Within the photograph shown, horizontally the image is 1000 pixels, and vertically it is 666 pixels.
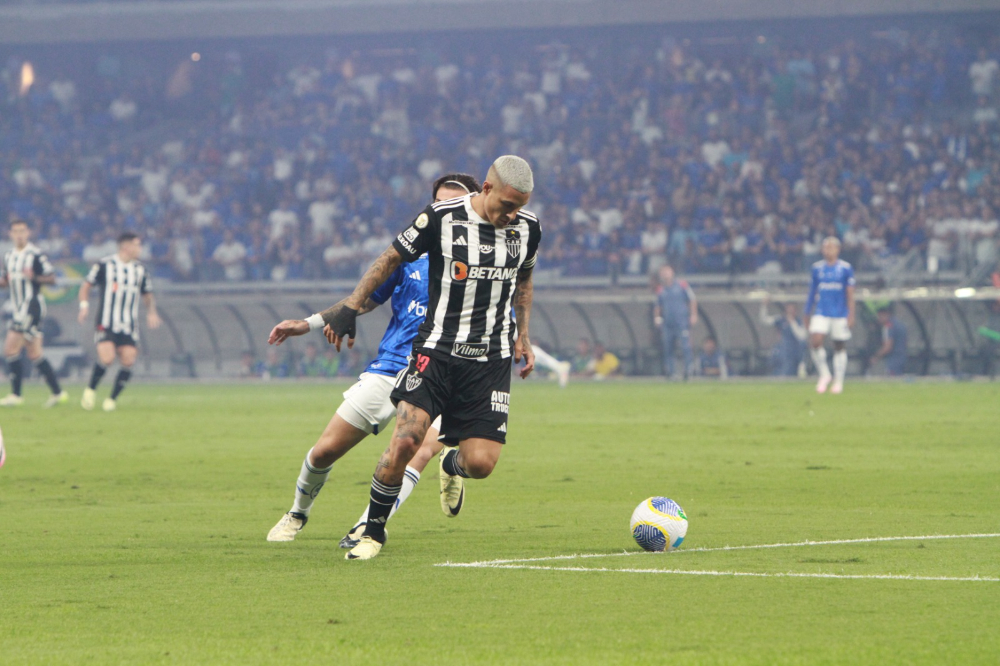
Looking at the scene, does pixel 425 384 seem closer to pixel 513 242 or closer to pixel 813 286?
pixel 513 242

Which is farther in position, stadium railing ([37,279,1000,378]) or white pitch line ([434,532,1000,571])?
stadium railing ([37,279,1000,378])

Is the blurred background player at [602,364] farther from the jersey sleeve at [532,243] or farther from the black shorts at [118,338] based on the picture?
the jersey sleeve at [532,243]

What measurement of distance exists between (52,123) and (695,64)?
18.0 metres

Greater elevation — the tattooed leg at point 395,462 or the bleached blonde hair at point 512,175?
the bleached blonde hair at point 512,175

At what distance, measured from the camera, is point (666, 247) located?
99.9 ft

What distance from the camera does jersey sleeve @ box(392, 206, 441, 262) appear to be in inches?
254

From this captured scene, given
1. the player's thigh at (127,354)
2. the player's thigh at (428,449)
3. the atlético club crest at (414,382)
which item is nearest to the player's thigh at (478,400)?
the atlético club crest at (414,382)

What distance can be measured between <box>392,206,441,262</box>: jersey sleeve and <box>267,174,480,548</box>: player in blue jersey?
0.49 metres

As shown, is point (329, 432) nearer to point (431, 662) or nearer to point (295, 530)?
point (295, 530)

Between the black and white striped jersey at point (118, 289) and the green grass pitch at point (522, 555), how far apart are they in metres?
3.60

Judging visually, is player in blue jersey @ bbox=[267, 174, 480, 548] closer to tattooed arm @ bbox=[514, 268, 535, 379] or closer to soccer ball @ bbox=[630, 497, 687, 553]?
tattooed arm @ bbox=[514, 268, 535, 379]

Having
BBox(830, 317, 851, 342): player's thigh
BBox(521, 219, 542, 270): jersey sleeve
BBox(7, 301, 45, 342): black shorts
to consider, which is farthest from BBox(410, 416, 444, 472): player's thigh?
BBox(830, 317, 851, 342): player's thigh

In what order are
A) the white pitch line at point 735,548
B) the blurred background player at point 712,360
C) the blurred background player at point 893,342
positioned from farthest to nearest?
1. the blurred background player at point 712,360
2. the blurred background player at point 893,342
3. the white pitch line at point 735,548

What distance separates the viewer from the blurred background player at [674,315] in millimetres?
26297
